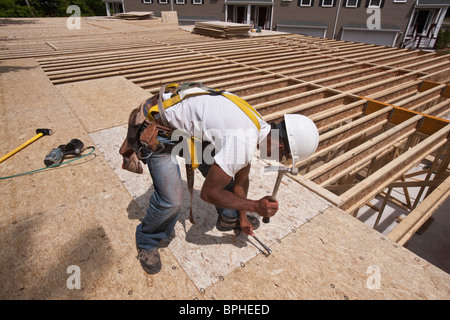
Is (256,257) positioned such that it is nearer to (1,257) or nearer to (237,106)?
(237,106)

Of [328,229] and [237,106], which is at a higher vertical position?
[237,106]

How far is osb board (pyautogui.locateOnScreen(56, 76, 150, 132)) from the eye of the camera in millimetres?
4266

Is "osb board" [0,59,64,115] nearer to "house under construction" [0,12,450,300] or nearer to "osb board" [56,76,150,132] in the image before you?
"house under construction" [0,12,450,300]

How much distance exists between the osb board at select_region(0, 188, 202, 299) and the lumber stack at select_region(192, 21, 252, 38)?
1014 centimetres

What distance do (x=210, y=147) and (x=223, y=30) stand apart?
33.5 feet

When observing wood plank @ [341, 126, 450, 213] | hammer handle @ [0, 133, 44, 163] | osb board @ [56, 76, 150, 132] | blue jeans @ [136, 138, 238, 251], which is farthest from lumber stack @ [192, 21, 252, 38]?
blue jeans @ [136, 138, 238, 251]

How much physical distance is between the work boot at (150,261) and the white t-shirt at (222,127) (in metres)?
1.02

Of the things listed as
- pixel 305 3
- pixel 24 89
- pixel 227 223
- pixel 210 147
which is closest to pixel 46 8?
pixel 305 3

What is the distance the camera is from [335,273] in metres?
2.14

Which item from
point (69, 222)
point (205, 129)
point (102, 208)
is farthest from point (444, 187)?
point (69, 222)

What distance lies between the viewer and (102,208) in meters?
2.65

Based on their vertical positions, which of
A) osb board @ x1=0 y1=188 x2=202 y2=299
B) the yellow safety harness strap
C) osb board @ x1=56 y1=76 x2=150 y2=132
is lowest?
osb board @ x1=0 y1=188 x2=202 y2=299

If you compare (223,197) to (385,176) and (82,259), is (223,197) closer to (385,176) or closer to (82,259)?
(82,259)

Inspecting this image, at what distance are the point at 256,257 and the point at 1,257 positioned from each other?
2.13 m
